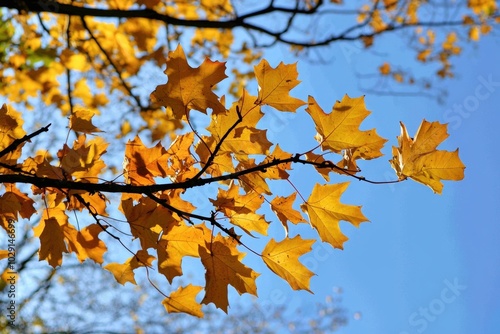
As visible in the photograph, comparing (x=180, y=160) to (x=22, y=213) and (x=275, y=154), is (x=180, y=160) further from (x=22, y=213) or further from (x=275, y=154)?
(x=22, y=213)

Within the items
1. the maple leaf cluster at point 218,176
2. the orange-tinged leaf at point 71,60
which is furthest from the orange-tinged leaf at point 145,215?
the orange-tinged leaf at point 71,60

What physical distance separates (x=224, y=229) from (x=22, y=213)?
2.28ft

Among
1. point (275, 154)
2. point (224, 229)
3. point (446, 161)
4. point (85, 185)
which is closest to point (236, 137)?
point (275, 154)

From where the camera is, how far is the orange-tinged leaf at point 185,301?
141cm

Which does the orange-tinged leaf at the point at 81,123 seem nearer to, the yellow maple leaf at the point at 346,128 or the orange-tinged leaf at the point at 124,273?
the orange-tinged leaf at the point at 124,273

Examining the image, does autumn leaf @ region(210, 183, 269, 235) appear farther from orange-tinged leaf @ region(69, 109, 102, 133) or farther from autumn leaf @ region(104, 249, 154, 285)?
orange-tinged leaf @ region(69, 109, 102, 133)

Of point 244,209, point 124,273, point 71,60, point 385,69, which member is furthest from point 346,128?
point 385,69

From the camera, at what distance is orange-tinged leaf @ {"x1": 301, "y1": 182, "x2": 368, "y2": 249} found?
4.24 feet

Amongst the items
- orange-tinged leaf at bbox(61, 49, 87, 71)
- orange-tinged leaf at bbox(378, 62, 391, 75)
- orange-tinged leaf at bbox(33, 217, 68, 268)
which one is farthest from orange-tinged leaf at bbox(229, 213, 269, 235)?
Answer: orange-tinged leaf at bbox(378, 62, 391, 75)

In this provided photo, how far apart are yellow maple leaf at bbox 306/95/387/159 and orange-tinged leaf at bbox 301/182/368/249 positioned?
0.41 ft

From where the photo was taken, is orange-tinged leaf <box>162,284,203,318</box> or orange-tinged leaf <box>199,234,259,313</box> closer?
orange-tinged leaf <box>199,234,259,313</box>

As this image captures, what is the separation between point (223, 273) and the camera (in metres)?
1.29

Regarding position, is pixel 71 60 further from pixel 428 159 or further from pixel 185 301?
pixel 428 159

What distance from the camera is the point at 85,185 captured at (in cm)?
109
